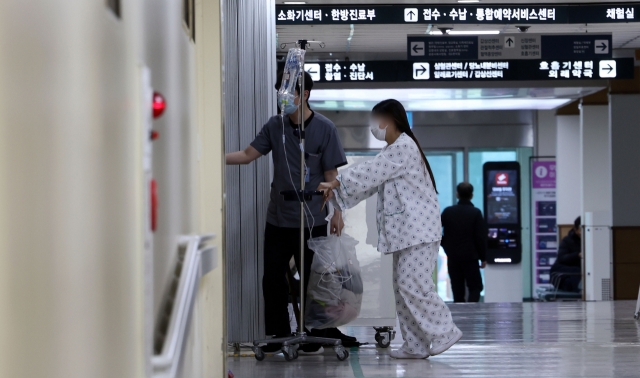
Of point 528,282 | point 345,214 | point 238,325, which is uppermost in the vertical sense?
point 345,214

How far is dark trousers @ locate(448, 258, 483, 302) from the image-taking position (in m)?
8.42

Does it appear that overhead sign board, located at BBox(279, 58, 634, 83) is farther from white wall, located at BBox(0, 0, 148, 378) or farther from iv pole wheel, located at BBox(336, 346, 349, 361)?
white wall, located at BBox(0, 0, 148, 378)

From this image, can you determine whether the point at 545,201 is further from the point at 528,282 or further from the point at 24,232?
the point at 24,232

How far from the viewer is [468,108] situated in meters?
12.7

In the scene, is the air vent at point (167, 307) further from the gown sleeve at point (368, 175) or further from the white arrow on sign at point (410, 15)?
the white arrow on sign at point (410, 15)

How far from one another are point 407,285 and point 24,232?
3.74m

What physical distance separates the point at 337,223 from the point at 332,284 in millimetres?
342

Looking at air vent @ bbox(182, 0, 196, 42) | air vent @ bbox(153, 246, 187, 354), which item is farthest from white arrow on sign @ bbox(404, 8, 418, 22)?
air vent @ bbox(153, 246, 187, 354)

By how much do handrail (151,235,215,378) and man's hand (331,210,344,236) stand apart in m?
2.63

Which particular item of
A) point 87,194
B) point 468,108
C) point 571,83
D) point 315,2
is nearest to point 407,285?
point 87,194

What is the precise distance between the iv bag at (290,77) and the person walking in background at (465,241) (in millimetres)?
4181

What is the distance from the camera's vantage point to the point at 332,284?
4551mm

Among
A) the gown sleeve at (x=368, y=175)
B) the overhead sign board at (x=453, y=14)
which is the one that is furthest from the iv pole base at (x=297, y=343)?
the overhead sign board at (x=453, y=14)

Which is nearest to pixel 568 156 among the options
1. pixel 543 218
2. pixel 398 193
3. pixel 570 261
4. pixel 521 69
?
pixel 543 218
